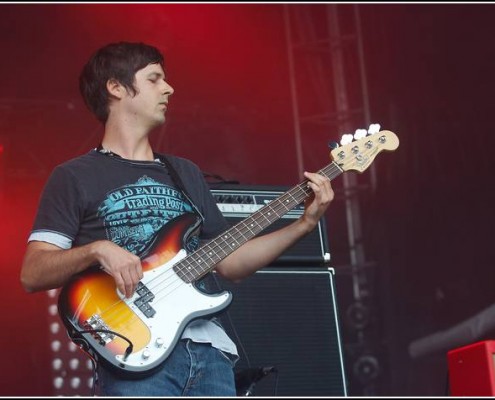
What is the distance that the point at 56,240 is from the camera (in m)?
2.29

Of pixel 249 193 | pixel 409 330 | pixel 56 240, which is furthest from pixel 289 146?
pixel 56 240

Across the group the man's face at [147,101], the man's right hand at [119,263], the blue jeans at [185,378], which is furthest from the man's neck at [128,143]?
the blue jeans at [185,378]

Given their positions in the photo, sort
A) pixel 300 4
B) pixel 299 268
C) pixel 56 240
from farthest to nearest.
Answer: pixel 300 4, pixel 299 268, pixel 56 240

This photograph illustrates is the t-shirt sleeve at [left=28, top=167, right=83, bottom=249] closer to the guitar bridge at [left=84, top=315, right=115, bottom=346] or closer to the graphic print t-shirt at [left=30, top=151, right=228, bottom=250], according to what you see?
the graphic print t-shirt at [left=30, top=151, right=228, bottom=250]

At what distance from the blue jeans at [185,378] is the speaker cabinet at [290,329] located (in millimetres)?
801

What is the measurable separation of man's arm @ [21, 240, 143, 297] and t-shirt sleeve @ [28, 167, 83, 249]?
24 millimetres

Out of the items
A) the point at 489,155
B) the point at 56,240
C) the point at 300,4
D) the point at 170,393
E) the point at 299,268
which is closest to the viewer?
the point at 170,393

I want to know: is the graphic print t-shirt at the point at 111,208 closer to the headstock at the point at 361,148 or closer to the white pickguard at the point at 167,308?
the white pickguard at the point at 167,308

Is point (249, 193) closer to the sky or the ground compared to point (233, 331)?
closer to the sky

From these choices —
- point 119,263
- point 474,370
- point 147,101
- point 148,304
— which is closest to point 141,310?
point 148,304

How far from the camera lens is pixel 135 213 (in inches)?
91.5

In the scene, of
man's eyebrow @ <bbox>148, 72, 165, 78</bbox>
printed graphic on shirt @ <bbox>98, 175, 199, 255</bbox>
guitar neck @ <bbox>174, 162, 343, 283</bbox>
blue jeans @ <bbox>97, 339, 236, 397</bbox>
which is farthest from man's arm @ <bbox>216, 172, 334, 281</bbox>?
man's eyebrow @ <bbox>148, 72, 165, 78</bbox>

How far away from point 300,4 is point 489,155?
1690 millimetres

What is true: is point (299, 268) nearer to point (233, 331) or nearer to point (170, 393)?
point (233, 331)
